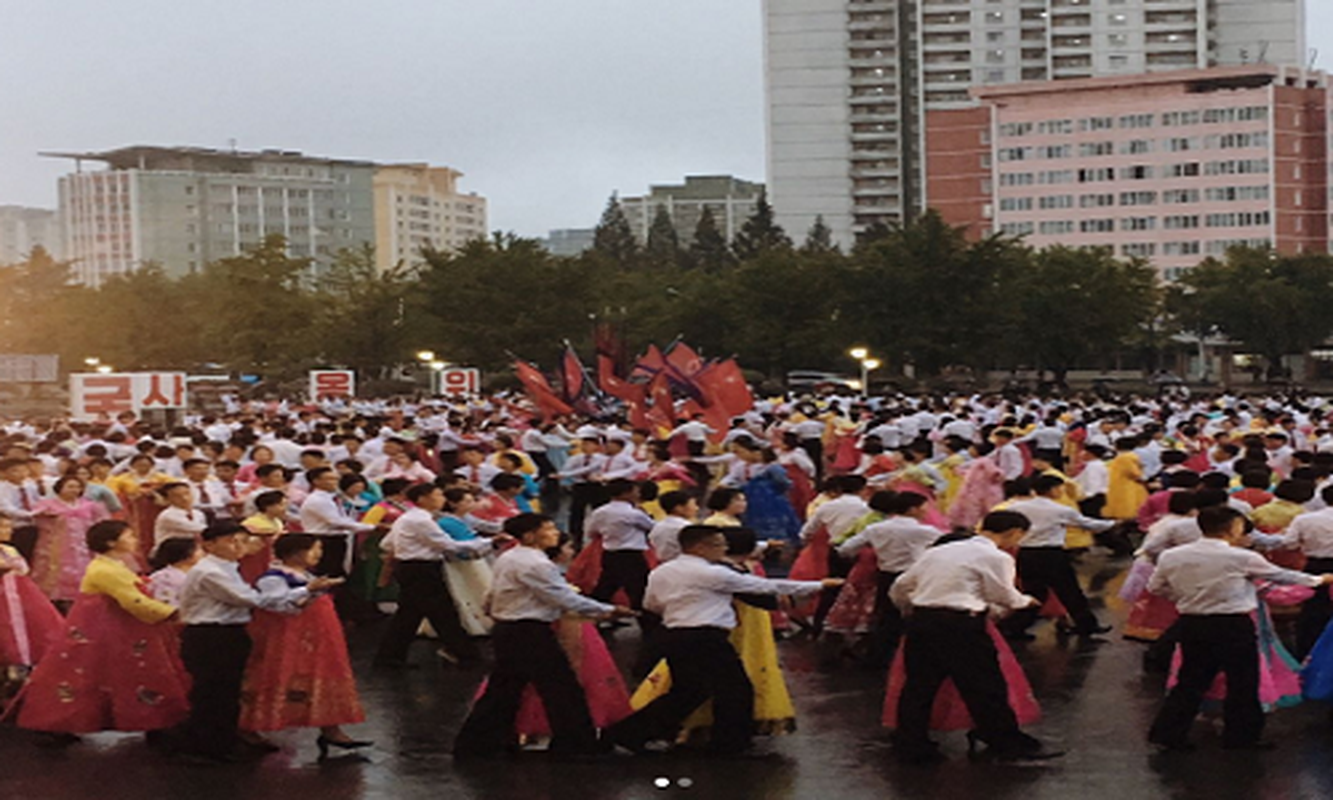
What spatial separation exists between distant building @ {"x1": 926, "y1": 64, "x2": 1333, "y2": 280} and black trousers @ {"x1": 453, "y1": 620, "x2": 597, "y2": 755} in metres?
96.3

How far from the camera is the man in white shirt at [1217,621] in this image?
863 cm

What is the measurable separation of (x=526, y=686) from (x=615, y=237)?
10945 cm

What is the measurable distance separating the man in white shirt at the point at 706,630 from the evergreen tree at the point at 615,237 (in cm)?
10314

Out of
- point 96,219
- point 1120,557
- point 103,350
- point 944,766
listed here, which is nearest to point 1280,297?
point 103,350

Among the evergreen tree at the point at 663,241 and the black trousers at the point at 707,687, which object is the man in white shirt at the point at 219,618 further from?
the evergreen tree at the point at 663,241

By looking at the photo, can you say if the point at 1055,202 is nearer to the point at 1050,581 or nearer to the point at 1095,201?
the point at 1095,201

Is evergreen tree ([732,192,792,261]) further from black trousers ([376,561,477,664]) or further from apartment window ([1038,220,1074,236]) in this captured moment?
black trousers ([376,561,477,664])

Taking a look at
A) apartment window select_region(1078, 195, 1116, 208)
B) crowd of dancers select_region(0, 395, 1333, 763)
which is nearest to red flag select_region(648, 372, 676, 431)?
crowd of dancers select_region(0, 395, 1333, 763)

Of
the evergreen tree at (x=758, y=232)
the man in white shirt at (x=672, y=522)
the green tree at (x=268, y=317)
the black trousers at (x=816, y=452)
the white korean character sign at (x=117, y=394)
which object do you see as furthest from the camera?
the evergreen tree at (x=758, y=232)

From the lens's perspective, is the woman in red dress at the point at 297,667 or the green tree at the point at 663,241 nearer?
the woman in red dress at the point at 297,667

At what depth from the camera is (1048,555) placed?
1241 cm

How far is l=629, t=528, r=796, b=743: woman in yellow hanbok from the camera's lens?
9.00 metres

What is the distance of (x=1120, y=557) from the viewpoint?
18234 millimetres

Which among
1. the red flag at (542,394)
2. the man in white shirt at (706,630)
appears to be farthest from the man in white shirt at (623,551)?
the red flag at (542,394)
